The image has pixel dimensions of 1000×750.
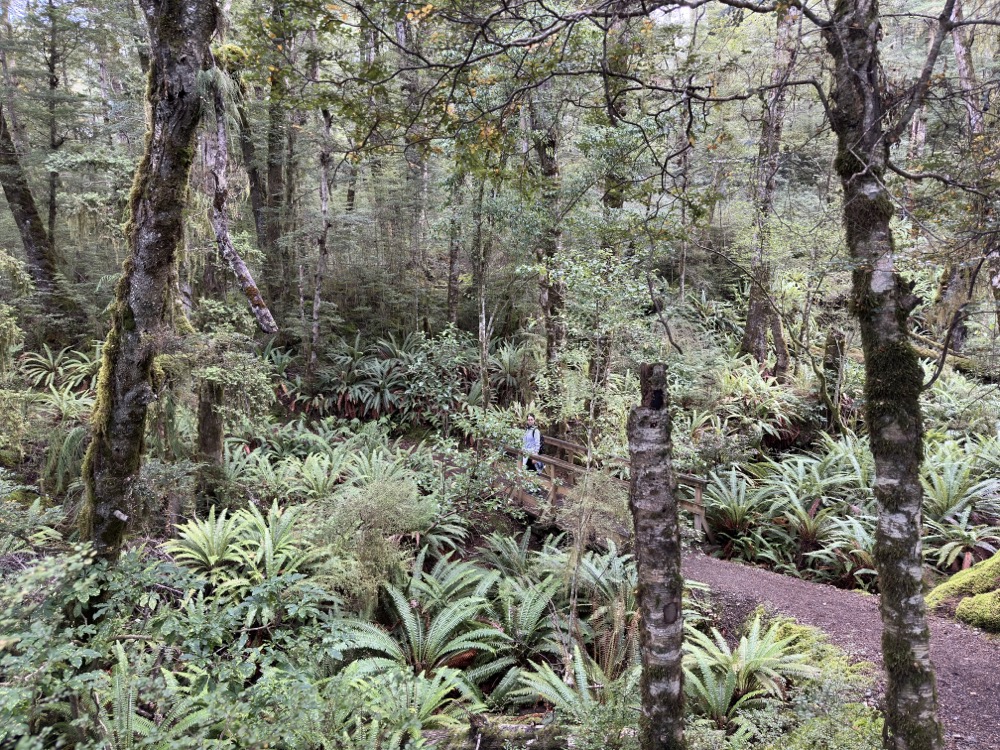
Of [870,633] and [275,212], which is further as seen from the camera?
[275,212]

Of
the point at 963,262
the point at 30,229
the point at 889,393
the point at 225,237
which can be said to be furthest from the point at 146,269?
the point at 30,229

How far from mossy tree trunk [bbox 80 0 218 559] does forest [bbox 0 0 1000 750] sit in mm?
21

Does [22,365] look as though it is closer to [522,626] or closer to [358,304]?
[358,304]

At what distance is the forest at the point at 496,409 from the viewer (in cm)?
238

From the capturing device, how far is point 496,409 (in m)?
10.6

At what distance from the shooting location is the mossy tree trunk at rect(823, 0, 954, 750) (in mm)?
2238

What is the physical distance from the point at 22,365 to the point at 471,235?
26.3ft

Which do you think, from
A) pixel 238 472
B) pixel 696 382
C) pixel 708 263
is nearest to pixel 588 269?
pixel 696 382

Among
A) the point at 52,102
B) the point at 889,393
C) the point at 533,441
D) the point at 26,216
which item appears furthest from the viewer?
the point at 52,102

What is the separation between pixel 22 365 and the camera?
26.6 ft

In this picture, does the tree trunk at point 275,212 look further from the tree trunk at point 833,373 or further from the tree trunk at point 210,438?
the tree trunk at point 833,373

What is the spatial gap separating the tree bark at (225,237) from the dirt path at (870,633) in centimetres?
551

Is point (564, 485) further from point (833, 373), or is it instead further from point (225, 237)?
point (833, 373)

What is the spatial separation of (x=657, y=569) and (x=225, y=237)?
14.9 ft
